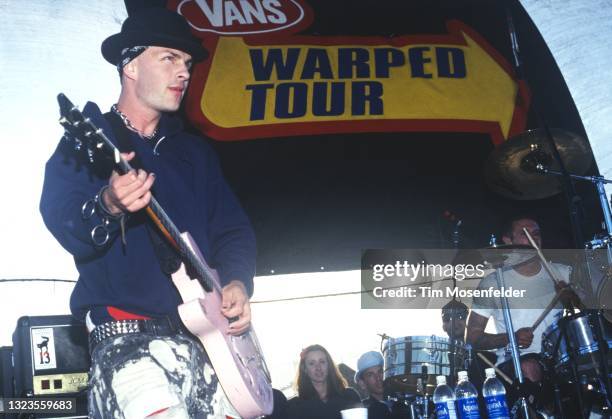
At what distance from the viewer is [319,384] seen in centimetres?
541

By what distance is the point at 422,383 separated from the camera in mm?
4676

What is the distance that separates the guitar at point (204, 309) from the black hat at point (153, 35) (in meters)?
0.39

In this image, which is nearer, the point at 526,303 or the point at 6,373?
the point at 6,373

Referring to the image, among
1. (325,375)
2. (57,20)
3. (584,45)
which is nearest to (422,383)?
(325,375)

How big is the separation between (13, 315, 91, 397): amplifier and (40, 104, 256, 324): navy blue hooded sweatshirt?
1237 mm

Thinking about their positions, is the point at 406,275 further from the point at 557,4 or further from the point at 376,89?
the point at 557,4

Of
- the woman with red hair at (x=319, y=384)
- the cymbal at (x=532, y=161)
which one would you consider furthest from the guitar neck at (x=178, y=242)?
the woman with red hair at (x=319, y=384)

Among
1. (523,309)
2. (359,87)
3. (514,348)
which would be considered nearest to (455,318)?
(523,309)

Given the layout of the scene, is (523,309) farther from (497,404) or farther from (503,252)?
(497,404)

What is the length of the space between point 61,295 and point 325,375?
2.27m

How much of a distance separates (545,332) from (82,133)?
11.1ft

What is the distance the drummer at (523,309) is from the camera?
4637 millimetres

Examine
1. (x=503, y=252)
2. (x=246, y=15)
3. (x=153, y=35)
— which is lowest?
(x=503, y=252)

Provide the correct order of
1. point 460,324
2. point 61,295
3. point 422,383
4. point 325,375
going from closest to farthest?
point 61,295 < point 422,383 < point 460,324 < point 325,375
